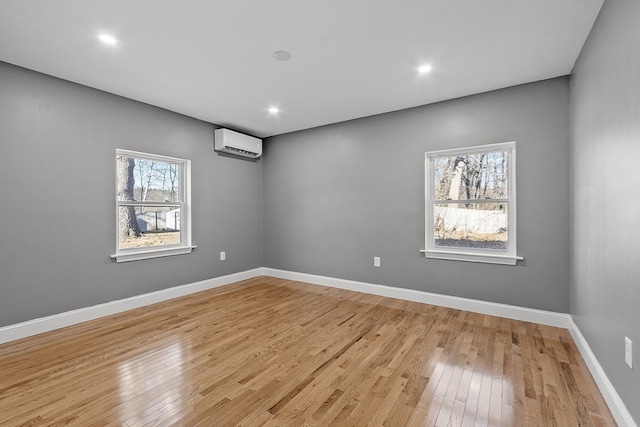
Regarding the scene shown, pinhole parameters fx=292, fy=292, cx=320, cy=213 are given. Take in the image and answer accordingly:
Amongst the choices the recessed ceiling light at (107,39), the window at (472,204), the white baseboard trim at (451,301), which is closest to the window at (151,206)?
the recessed ceiling light at (107,39)

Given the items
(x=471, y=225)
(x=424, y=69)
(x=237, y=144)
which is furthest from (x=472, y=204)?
(x=237, y=144)

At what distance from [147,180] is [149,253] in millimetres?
958

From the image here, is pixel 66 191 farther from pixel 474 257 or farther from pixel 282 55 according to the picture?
pixel 474 257

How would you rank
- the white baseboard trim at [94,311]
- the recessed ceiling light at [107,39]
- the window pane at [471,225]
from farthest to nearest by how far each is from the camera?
the window pane at [471,225] → the white baseboard trim at [94,311] → the recessed ceiling light at [107,39]

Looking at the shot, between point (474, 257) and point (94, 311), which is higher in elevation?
point (474, 257)

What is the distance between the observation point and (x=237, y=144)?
4676 mm

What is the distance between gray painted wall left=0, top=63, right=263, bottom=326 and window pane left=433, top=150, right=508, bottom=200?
347cm

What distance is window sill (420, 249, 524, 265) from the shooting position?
3.18 m

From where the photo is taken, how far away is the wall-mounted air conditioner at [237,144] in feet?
14.7

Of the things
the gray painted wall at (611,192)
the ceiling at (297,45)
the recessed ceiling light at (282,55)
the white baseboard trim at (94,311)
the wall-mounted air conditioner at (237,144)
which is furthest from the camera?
the wall-mounted air conditioner at (237,144)

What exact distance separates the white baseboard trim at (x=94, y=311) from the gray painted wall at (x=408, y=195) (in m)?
1.38

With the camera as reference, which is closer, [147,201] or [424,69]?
[424,69]

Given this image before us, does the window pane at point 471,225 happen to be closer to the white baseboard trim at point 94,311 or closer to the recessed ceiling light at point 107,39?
the white baseboard trim at point 94,311

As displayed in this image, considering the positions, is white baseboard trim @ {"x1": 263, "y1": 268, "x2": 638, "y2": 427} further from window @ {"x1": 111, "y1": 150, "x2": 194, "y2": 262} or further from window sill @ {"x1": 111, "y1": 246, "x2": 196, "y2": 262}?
window @ {"x1": 111, "y1": 150, "x2": 194, "y2": 262}
